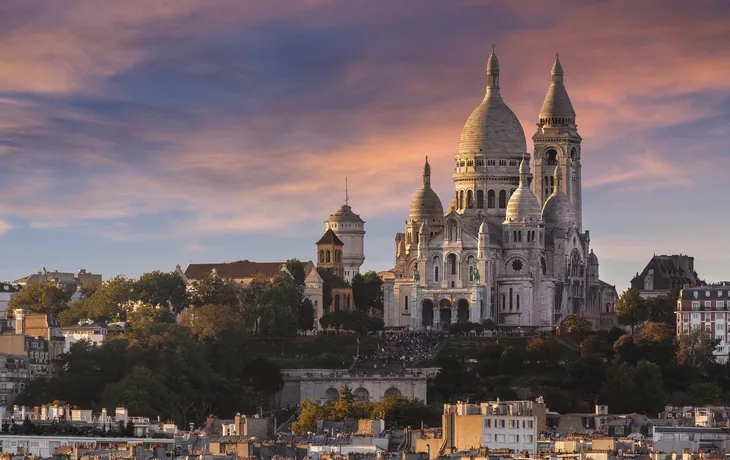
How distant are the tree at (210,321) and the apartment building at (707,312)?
32828 mm

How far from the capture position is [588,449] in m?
109

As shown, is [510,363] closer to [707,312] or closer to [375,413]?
[707,312]

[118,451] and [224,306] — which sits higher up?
[224,306]

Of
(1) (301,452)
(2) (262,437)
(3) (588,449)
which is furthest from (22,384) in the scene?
(3) (588,449)

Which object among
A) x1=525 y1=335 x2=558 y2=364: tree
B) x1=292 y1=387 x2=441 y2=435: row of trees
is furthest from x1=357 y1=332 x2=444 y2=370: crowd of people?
x1=292 y1=387 x2=441 y2=435: row of trees

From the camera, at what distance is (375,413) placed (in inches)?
6117

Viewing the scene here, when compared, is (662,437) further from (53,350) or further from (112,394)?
(53,350)

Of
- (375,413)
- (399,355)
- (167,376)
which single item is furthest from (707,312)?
(375,413)

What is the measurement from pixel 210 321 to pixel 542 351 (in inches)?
954

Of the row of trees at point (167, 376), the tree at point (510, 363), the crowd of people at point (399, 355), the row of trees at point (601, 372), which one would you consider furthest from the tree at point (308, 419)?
the crowd of people at point (399, 355)

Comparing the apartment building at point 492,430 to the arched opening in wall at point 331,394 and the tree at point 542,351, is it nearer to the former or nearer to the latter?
the arched opening in wall at point 331,394

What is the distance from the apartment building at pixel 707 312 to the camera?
190m

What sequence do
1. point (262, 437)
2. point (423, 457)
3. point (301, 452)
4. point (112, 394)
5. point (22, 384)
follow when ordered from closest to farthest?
1. point (423, 457)
2. point (301, 452)
3. point (262, 437)
4. point (112, 394)
5. point (22, 384)

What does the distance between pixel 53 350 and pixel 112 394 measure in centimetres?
2334
